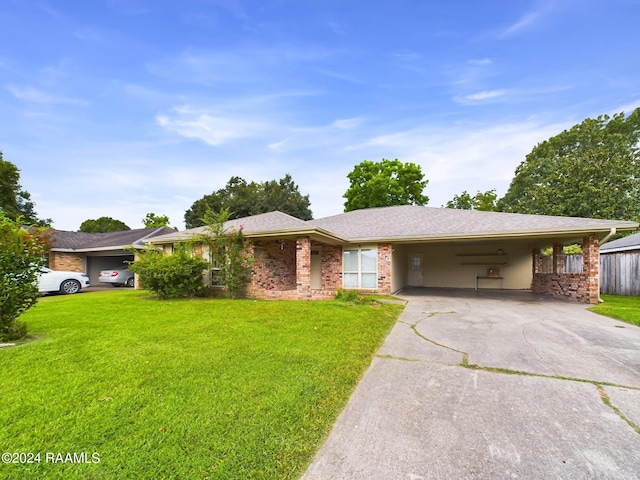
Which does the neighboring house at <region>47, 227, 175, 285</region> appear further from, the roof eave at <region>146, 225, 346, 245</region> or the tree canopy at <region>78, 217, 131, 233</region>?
the tree canopy at <region>78, 217, 131, 233</region>

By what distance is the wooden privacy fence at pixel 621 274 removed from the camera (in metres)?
10.9

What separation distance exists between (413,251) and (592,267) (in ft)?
24.0

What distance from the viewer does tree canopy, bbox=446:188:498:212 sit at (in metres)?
32.0

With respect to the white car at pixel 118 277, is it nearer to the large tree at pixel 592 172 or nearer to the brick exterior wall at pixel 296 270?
the brick exterior wall at pixel 296 270

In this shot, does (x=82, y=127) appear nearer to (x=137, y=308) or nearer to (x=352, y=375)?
(x=137, y=308)

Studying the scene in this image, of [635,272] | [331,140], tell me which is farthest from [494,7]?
[635,272]

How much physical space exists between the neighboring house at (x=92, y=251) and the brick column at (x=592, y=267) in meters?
19.2

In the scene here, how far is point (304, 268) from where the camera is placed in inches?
369

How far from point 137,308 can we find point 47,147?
8344 mm

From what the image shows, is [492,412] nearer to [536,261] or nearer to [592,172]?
[536,261]

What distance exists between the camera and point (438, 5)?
26.7 ft

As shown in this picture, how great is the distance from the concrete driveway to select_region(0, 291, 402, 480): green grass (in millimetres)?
336

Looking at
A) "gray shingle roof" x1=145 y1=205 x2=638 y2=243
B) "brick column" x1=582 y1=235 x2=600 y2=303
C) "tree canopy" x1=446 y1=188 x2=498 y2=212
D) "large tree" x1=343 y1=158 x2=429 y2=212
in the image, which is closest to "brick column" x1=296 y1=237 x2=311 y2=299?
"gray shingle roof" x1=145 y1=205 x2=638 y2=243

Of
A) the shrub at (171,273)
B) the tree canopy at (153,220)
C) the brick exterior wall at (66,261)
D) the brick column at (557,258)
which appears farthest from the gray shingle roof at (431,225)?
the tree canopy at (153,220)
